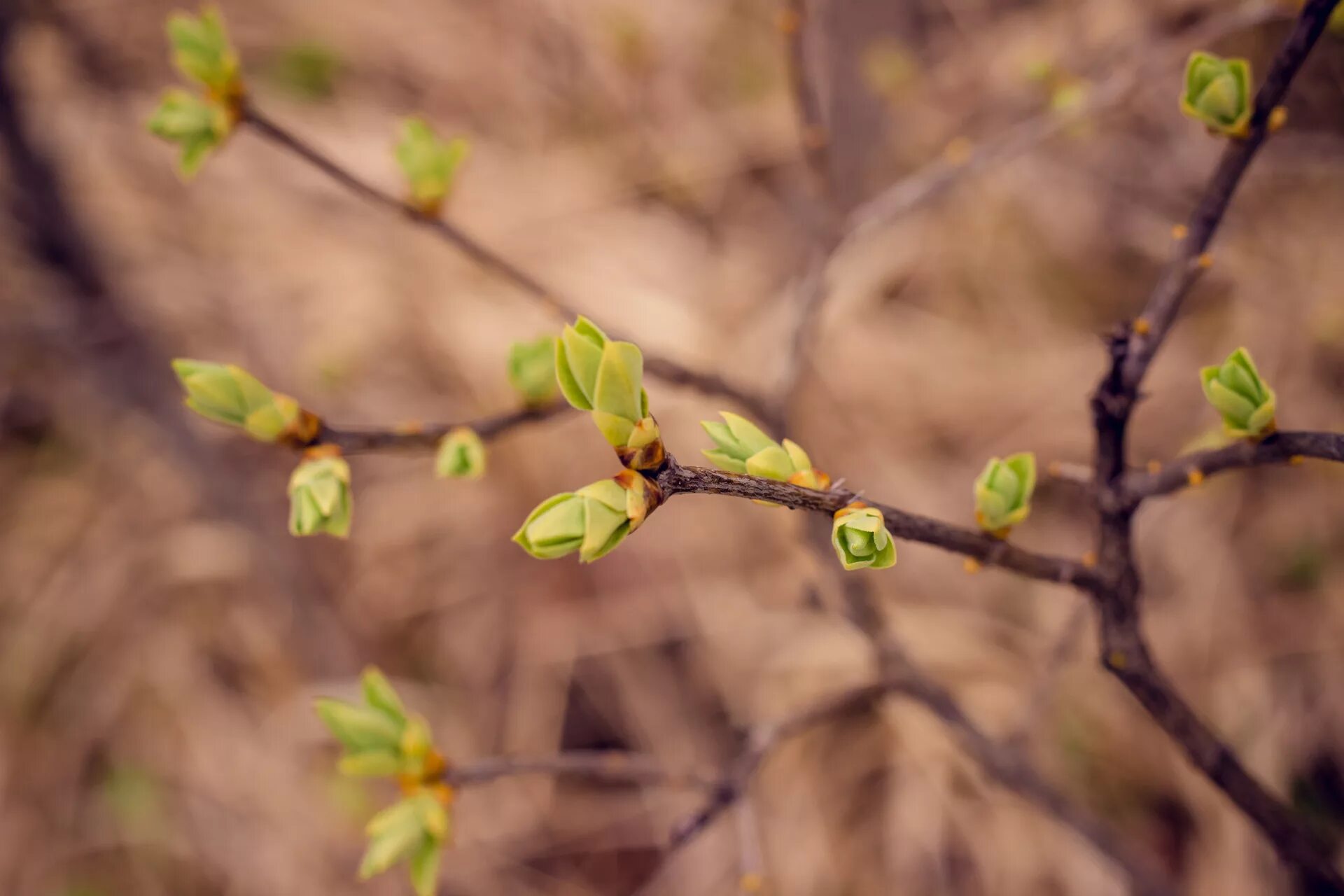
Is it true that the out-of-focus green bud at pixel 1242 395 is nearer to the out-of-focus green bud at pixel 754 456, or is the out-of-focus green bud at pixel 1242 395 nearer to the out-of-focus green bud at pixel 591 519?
the out-of-focus green bud at pixel 754 456

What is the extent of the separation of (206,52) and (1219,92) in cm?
103

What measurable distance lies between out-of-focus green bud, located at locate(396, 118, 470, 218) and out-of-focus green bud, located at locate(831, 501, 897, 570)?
2.26 feet

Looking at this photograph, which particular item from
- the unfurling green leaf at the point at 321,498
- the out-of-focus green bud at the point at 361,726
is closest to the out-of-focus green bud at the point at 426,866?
the out-of-focus green bud at the point at 361,726

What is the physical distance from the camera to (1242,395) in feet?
2.10

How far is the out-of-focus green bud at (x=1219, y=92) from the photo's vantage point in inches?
26.8

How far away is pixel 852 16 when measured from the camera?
91.7 inches

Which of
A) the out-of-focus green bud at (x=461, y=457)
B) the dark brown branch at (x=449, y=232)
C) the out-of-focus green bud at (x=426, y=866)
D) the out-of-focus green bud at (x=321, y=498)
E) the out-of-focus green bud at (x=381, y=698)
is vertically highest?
the dark brown branch at (x=449, y=232)

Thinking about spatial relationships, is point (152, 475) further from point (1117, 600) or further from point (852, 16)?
point (1117, 600)

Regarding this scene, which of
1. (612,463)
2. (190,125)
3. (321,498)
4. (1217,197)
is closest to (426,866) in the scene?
(321,498)

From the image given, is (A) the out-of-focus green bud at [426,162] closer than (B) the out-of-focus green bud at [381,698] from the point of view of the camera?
No

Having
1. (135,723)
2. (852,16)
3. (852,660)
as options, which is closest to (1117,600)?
(852,660)

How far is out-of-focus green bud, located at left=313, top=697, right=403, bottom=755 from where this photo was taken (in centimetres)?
83

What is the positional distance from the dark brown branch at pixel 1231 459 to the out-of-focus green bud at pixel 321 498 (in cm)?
72

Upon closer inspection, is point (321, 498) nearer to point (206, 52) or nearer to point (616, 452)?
point (616, 452)
